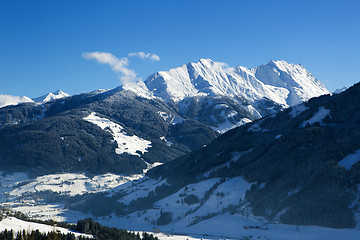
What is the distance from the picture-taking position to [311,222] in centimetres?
13925

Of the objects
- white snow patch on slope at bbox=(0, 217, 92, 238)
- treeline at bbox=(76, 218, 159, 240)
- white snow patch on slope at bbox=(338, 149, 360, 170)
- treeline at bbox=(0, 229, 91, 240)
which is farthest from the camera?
white snow patch on slope at bbox=(338, 149, 360, 170)

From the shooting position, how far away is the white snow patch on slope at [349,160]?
528ft

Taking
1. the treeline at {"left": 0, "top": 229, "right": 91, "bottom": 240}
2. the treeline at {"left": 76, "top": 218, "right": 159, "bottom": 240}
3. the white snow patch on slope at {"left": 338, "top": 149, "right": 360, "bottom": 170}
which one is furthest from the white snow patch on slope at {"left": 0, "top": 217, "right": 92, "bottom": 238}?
the white snow patch on slope at {"left": 338, "top": 149, "right": 360, "bottom": 170}

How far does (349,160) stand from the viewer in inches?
6486

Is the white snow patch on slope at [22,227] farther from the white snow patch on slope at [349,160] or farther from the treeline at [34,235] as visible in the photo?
the white snow patch on slope at [349,160]

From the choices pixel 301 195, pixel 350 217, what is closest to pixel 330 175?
pixel 301 195

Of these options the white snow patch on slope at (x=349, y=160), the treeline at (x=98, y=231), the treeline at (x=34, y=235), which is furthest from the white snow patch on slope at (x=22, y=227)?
the white snow patch on slope at (x=349, y=160)

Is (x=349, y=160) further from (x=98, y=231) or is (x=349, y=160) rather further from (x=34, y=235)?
(x=34, y=235)

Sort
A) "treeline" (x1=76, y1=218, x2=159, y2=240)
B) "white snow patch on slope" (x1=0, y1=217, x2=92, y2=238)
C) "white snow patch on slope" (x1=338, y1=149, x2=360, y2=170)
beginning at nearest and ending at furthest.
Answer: "white snow patch on slope" (x1=0, y1=217, x2=92, y2=238), "treeline" (x1=76, y1=218, x2=159, y2=240), "white snow patch on slope" (x1=338, y1=149, x2=360, y2=170)

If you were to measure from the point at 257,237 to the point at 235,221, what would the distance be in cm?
2511

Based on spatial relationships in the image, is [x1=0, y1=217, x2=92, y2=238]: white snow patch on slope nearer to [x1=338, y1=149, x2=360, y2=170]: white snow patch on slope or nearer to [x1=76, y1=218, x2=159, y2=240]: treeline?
[x1=76, y1=218, x2=159, y2=240]: treeline

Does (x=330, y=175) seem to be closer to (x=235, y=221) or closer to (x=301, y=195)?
(x=301, y=195)

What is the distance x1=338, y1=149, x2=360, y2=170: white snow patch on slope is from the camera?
528ft

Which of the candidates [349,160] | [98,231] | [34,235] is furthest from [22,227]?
[349,160]
